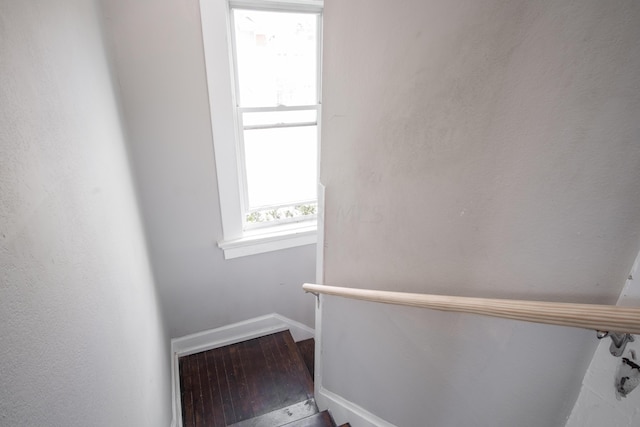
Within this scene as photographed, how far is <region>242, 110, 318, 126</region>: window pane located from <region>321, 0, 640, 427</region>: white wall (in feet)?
3.33

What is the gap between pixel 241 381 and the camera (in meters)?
2.29

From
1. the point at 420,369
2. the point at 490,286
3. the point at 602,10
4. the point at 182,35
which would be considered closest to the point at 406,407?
the point at 420,369

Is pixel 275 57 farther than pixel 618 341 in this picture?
Yes

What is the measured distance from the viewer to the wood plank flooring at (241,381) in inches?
82.0

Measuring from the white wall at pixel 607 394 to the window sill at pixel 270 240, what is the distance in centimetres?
175

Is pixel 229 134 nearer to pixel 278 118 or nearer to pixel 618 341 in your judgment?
pixel 278 118

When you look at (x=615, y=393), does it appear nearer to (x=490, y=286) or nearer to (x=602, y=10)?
(x=490, y=286)

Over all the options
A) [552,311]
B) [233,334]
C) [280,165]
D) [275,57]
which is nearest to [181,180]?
[280,165]

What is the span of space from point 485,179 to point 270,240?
1.86 m

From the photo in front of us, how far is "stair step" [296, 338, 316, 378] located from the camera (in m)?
2.71

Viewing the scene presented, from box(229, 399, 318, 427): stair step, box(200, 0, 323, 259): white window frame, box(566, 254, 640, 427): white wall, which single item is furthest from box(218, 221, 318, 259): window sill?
box(566, 254, 640, 427): white wall

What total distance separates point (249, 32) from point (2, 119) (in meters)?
1.76

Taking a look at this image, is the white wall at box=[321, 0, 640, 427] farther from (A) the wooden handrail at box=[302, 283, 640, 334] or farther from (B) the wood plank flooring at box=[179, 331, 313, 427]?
(B) the wood plank flooring at box=[179, 331, 313, 427]

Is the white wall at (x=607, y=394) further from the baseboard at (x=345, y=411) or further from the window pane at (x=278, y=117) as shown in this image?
the window pane at (x=278, y=117)
